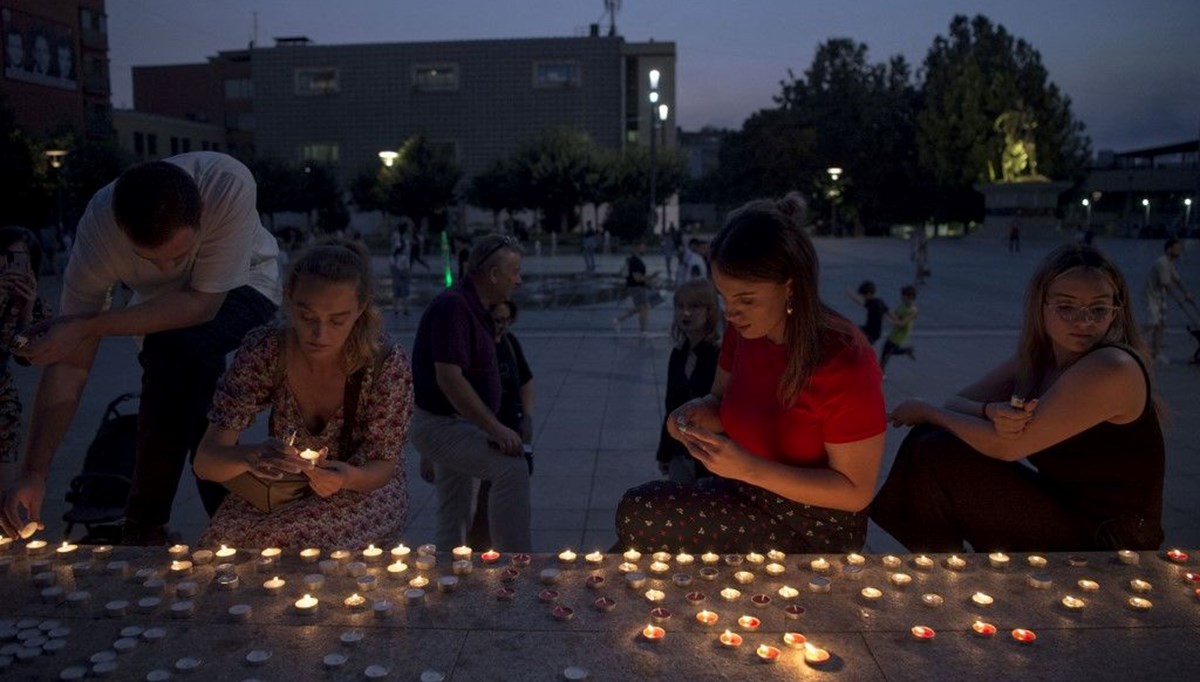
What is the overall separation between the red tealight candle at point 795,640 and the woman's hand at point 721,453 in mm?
545

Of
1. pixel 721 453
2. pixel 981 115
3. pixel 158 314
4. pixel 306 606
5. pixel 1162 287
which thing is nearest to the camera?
pixel 306 606

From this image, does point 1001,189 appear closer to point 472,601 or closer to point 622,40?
point 622,40

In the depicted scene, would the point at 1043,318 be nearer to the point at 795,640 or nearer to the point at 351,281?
the point at 795,640

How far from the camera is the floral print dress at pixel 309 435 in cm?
282

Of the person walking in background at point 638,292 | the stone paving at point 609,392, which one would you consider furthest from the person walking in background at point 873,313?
the person walking in background at point 638,292

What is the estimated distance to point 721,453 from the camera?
242 cm

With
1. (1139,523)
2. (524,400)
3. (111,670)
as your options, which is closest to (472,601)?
(111,670)

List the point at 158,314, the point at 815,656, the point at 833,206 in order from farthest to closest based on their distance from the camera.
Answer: the point at 833,206 < the point at 158,314 < the point at 815,656

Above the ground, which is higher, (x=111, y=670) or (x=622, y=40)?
(x=622, y=40)

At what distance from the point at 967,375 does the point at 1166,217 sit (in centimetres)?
7819

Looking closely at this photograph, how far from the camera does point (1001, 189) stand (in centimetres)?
4750

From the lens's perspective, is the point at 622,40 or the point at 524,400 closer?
the point at 524,400

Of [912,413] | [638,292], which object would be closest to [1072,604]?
[912,413]

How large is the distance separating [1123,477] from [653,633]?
1.61 meters
